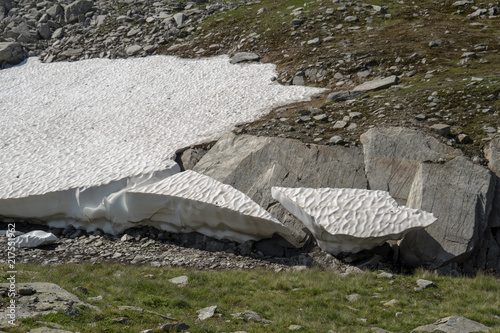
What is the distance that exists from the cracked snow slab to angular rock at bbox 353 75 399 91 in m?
2.34

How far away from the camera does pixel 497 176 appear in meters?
15.4

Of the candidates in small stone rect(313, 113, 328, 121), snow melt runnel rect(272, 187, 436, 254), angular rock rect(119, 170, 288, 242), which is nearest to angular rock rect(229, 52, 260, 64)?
small stone rect(313, 113, 328, 121)

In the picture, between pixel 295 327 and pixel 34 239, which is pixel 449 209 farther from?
pixel 34 239

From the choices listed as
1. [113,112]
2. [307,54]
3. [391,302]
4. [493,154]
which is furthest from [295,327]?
[307,54]

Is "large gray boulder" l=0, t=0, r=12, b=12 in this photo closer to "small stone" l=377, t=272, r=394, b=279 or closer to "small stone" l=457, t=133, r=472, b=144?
"small stone" l=457, t=133, r=472, b=144

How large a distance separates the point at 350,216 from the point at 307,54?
1556 cm

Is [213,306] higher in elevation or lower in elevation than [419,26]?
lower

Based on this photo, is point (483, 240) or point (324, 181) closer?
point (483, 240)

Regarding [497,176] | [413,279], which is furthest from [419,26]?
[413,279]

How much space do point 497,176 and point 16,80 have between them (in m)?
28.2

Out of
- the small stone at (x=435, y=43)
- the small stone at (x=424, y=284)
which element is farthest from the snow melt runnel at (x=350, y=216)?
the small stone at (x=435, y=43)

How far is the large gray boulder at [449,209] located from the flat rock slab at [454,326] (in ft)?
11.9

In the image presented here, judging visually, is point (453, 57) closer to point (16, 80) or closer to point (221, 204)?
point (221, 204)

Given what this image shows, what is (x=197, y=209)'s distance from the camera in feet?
52.6
